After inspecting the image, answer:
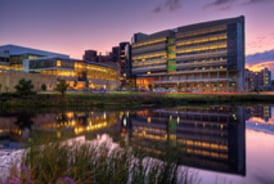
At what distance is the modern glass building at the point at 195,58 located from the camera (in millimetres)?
123125

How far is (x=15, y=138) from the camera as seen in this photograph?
75.2 ft

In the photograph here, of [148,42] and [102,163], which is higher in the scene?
[148,42]

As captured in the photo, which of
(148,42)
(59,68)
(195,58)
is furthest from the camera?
(148,42)

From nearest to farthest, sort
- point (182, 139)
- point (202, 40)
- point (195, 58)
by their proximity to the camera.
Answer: point (182, 139)
point (202, 40)
point (195, 58)

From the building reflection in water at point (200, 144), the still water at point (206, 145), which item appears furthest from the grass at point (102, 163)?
the building reflection in water at point (200, 144)

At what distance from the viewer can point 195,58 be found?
453ft

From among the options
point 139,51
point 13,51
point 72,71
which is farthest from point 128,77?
point 13,51

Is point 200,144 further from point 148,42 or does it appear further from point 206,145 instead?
point 148,42

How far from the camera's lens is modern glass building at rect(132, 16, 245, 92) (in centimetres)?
12312

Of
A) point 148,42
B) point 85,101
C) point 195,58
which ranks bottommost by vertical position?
point 85,101

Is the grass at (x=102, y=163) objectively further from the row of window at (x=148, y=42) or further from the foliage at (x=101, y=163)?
the row of window at (x=148, y=42)

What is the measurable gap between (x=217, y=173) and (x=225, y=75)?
124m

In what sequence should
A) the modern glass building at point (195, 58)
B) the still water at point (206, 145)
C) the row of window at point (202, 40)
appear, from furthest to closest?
1. the row of window at point (202, 40)
2. the modern glass building at point (195, 58)
3. the still water at point (206, 145)

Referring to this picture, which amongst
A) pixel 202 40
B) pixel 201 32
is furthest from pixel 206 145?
pixel 201 32
